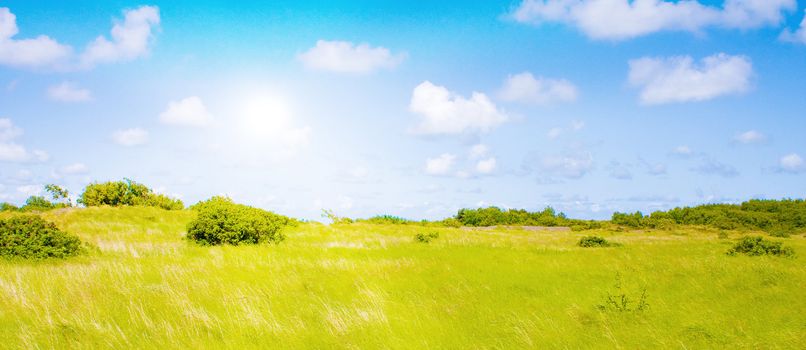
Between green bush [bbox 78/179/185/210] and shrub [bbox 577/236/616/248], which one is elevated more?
green bush [bbox 78/179/185/210]

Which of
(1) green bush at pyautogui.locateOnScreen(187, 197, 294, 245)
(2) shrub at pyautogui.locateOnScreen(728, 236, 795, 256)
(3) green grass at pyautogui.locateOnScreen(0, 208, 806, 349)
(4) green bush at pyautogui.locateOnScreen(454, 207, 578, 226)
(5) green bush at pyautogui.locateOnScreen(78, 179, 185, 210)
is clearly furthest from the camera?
(4) green bush at pyautogui.locateOnScreen(454, 207, 578, 226)

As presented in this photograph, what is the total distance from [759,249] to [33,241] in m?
24.8

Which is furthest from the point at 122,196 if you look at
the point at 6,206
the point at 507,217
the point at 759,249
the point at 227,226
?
the point at 759,249

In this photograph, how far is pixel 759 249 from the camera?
18.0m

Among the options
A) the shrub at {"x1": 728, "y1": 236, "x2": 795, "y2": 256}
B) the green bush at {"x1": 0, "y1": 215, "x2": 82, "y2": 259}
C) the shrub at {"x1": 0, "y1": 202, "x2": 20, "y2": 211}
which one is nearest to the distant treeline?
the shrub at {"x1": 728, "y1": 236, "x2": 795, "y2": 256}

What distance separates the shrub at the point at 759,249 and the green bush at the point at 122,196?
43499 mm

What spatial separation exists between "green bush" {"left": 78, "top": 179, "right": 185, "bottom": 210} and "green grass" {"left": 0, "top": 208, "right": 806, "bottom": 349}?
3172cm

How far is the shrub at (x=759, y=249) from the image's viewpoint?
58.7ft

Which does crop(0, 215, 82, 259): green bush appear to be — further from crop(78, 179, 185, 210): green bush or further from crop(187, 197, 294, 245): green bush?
crop(78, 179, 185, 210): green bush

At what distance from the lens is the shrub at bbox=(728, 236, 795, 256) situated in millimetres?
17888

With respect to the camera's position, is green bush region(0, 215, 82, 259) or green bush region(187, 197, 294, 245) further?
green bush region(187, 197, 294, 245)

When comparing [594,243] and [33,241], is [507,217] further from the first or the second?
[33,241]

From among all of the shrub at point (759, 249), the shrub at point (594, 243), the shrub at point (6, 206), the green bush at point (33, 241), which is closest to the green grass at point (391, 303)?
the green bush at point (33, 241)

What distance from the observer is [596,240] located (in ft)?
76.9
